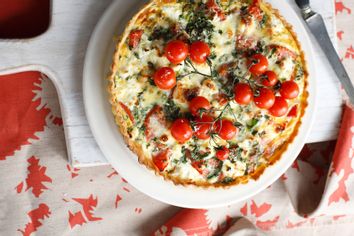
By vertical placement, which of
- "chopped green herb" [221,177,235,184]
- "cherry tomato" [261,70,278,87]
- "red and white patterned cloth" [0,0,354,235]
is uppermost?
"cherry tomato" [261,70,278,87]

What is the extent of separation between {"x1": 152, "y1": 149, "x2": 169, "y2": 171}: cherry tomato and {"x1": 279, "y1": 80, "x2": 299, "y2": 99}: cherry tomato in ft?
2.60

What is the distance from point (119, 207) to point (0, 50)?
4.59ft

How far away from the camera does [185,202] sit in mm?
2961

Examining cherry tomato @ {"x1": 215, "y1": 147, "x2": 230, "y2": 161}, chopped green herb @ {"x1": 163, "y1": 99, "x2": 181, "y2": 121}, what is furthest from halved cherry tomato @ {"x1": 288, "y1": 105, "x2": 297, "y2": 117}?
chopped green herb @ {"x1": 163, "y1": 99, "x2": 181, "y2": 121}

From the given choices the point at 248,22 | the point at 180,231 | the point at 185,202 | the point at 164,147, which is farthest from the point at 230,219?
the point at 248,22

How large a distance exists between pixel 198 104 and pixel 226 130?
0.74 ft

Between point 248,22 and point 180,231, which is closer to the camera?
point 248,22

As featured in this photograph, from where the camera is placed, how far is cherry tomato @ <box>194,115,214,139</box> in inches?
103

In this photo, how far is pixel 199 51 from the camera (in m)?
2.54

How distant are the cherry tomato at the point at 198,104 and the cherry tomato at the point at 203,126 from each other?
5cm

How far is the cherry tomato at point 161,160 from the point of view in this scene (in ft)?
8.92

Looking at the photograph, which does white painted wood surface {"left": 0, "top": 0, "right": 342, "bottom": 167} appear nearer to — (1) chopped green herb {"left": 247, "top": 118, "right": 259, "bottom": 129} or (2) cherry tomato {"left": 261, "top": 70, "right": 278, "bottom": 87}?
(1) chopped green herb {"left": 247, "top": 118, "right": 259, "bottom": 129}

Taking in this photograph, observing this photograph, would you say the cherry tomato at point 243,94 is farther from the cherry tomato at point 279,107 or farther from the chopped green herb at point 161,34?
the chopped green herb at point 161,34

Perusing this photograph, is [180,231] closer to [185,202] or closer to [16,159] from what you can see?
[185,202]
